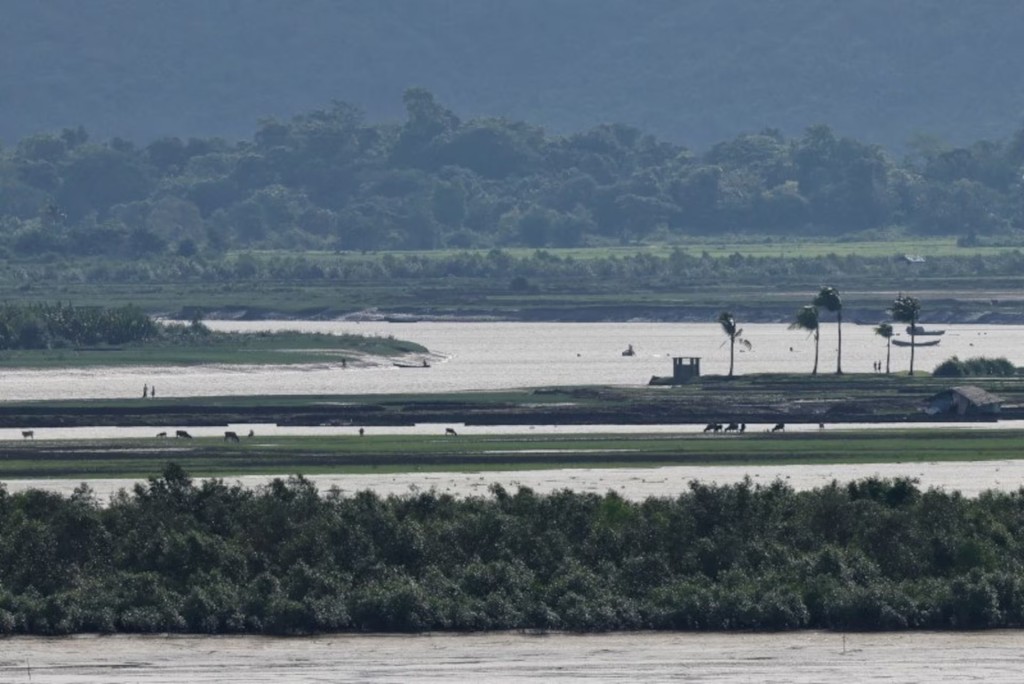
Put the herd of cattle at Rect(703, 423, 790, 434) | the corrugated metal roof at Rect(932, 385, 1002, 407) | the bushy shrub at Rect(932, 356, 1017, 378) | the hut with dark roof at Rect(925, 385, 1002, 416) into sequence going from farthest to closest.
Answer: the bushy shrub at Rect(932, 356, 1017, 378) < the corrugated metal roof at Rect(932, 385, 1002, 407) < the hut with dark roof at Rect(925, 385, 1002, 416) < the herd of cattle at Rect(703, 423, 790, 434)

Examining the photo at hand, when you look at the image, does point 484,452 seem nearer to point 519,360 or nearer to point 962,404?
point 962,404

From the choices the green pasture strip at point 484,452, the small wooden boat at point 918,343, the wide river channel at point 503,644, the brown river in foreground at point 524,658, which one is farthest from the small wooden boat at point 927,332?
the brown river in foreground at point 524,658

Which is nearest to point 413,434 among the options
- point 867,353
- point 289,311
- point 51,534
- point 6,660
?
point 51,534

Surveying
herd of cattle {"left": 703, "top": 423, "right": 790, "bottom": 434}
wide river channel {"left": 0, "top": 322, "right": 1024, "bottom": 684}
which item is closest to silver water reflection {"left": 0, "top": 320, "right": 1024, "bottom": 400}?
wide river channel {"left": 0, "top": 322, "right": 1024, "bottom": 684}

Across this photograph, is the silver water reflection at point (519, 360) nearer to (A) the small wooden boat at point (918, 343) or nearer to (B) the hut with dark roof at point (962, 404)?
(A) the small wooden boat at point (918, 343)

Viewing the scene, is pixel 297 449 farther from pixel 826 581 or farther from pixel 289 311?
pixel 289 311

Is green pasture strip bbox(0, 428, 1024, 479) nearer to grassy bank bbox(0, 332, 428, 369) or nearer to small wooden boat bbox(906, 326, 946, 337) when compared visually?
grassy bank bbox(0, 332, 428, 369)
